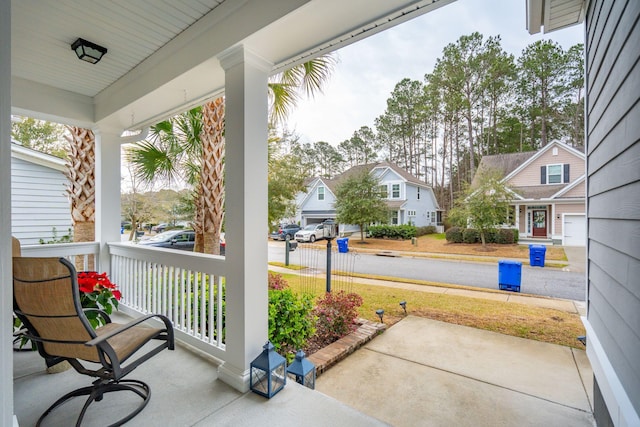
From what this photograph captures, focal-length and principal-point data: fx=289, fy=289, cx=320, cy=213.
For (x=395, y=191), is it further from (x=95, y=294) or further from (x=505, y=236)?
(x=95, y=294)

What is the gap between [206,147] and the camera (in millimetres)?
4793

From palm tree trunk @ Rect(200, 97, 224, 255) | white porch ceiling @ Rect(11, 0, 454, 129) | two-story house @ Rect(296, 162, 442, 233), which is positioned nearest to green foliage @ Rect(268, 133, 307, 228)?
palm tree trunk @ Rect(200, 97, 224, 255)

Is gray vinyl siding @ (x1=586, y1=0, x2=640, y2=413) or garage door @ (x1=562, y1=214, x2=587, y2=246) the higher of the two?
gray vinyl siding @ (x1=586, y1=0, x2=640, y2=413)

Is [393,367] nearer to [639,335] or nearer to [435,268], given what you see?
[639,335]

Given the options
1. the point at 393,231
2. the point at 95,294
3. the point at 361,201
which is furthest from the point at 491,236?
the point at 95,294

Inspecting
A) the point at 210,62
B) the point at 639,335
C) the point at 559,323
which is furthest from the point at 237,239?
the point at 559,323

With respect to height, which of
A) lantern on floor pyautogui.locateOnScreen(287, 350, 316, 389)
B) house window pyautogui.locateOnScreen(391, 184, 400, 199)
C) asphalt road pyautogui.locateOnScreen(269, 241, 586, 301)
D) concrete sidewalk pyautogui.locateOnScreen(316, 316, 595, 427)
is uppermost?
house window pyautogui.locateOnScreen(391, 184, 400, 199)

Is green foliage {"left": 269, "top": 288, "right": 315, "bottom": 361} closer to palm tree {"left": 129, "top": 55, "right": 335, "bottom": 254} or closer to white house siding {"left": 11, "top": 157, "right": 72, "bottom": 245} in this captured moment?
palm tree {"left": 129, "top": 55, "right": 335, "bottom": 254}

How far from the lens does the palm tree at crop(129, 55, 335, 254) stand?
4.46 meters

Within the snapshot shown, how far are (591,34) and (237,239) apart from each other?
9.24 feet

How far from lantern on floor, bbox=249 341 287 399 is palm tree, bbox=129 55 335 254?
3192mm

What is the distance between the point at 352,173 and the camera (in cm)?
1659

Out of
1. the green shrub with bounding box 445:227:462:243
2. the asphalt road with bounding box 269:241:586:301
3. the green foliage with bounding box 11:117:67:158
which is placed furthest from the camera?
the green shrub with bounding box 445:227:462:243

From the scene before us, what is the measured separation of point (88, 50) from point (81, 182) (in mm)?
3107
